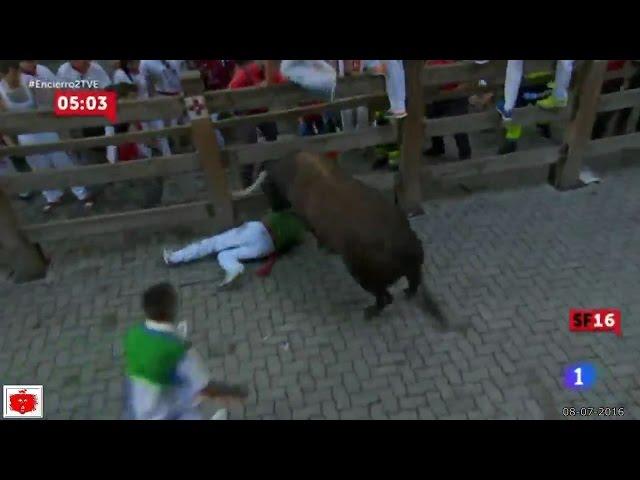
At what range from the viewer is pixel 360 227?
3.72 m

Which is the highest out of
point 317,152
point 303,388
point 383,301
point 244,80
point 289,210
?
point 244,80

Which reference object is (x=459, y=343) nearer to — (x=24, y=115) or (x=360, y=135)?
(x=360, y=135)

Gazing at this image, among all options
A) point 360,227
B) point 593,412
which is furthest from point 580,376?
point 360,227

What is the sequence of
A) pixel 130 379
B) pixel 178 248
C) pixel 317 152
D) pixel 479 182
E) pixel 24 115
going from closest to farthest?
pixel 130 379, pixel 24 115, pixel 317 152, pixel 178 248, pixel 479 182

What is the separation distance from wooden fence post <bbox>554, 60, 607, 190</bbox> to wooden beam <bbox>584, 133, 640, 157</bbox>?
132 millimetres

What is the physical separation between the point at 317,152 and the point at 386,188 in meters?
1.02

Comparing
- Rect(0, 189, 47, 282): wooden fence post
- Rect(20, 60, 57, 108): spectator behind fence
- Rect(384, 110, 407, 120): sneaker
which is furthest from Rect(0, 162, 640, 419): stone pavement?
Rect(20, 60, 57, 108): spectator behind fence

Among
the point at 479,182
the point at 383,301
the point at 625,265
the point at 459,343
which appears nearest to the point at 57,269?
the point at 383,301

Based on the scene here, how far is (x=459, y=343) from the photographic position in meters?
3.83

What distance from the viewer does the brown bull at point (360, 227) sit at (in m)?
3.68

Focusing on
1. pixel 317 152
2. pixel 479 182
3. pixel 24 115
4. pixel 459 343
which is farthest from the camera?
pixel 479 182

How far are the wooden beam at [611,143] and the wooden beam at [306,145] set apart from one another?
2.41 m

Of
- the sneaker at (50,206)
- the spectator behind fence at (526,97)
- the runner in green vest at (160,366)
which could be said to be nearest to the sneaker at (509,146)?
the spectator behind fence at (526,97)

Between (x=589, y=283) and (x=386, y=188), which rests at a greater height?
(x=386, y=188)
